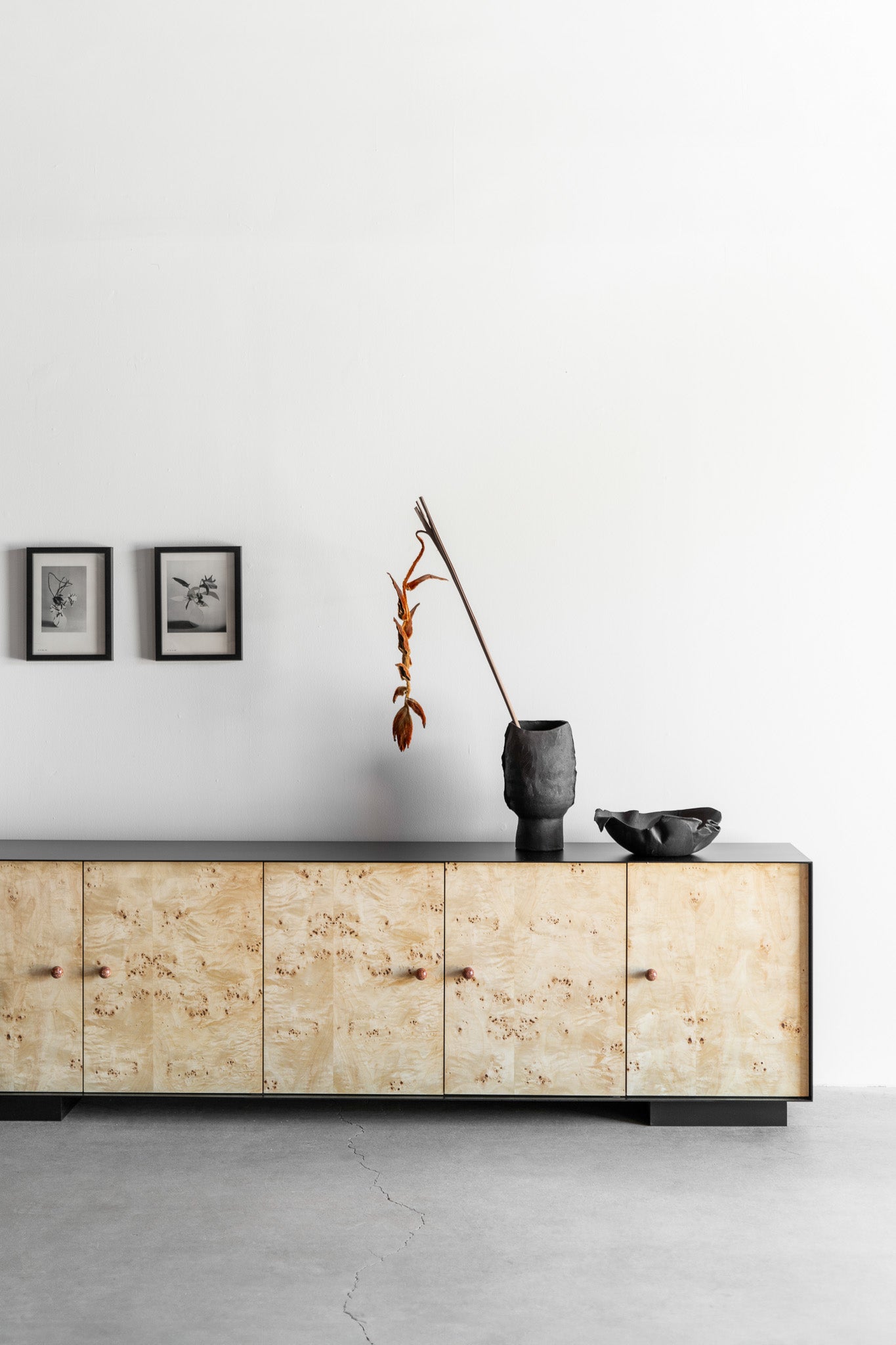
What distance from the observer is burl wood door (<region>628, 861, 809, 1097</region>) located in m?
3.11

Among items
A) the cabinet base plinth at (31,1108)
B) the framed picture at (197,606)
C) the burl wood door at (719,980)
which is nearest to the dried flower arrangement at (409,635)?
the framed picture at (197,606)

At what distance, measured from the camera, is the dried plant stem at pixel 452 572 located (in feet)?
10.5

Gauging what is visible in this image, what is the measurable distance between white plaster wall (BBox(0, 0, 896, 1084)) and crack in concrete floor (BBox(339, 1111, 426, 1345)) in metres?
0.94

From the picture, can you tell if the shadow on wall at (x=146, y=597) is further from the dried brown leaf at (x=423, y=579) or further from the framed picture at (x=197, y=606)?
the dried brown leaf at (x=423, y=579)

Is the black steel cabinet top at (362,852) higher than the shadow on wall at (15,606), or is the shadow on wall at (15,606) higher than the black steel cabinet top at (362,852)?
the shadow on wall at (15,606)

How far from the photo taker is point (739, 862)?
10.3 ft

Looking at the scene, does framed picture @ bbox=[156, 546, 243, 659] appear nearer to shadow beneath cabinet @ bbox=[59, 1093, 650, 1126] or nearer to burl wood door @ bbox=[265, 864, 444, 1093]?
burl wood door @ bbox=[265, 864, 444, 1093]

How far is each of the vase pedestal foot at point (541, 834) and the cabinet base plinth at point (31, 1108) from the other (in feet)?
5.00

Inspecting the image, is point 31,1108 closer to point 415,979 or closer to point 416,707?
point 415,979

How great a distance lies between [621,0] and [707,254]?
86 cm

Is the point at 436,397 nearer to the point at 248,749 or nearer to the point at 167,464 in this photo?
the point at 167,464

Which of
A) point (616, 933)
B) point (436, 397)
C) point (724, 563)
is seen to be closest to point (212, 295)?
point (436, 397)

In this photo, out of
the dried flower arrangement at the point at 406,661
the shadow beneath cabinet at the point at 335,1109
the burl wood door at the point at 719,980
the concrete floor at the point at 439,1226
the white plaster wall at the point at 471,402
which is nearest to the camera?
the concrete floor at the point at 439,1226

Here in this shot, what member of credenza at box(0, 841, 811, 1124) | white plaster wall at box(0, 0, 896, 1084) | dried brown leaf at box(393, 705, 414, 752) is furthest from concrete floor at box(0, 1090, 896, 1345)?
dried brown leaf at box(393, 705, 414, 752)
